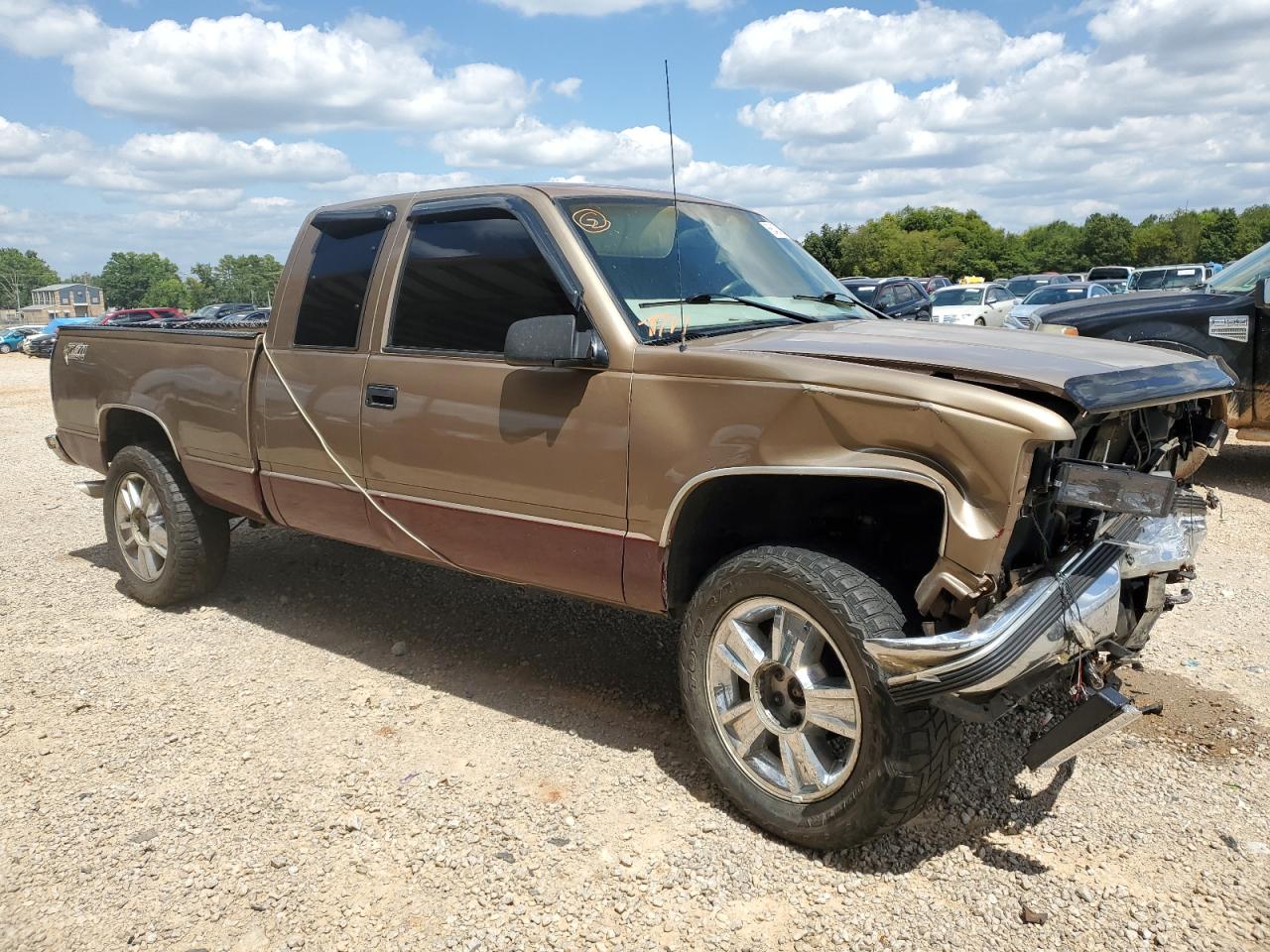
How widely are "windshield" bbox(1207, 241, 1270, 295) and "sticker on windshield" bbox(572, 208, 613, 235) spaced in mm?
6443

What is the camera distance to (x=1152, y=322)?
810cm

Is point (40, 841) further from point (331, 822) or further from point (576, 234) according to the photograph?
point (576, 234)

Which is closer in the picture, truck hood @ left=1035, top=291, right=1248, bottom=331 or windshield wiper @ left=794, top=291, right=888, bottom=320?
windshield wiper @ left=794, top=291, right=888, bottom=320

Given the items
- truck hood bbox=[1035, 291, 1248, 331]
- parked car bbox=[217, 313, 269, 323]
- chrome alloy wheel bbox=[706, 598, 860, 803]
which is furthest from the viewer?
truck hood bbox=[1035, 291, 1248, 331]

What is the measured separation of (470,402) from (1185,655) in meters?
3.42

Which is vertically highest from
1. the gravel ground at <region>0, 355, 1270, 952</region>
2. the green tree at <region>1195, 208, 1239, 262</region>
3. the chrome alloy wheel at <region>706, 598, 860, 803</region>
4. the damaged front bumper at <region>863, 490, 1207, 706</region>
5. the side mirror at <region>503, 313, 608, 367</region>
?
the green tree at <region>1195, 208, 1239, 262</region>

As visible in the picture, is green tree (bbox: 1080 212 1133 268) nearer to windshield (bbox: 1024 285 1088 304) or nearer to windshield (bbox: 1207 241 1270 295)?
windshield (bbox: 1024 285 1088 304)

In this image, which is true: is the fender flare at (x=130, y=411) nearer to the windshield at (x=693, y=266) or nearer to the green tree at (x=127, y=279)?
the windshield at (x=693, y=266)

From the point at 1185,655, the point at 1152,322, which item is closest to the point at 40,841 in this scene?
the point at 1185,655

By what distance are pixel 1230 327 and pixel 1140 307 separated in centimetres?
67

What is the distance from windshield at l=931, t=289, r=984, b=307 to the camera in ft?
84.7

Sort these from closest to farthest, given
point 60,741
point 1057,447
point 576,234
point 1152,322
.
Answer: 1. point 1057,447
2. point 576,234
3. point 60,741
4. point 1152,322

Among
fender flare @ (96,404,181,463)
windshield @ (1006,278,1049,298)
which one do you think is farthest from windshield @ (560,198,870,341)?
windshield @ (1006,278,1049,298)

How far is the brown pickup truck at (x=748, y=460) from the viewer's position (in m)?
2.71
